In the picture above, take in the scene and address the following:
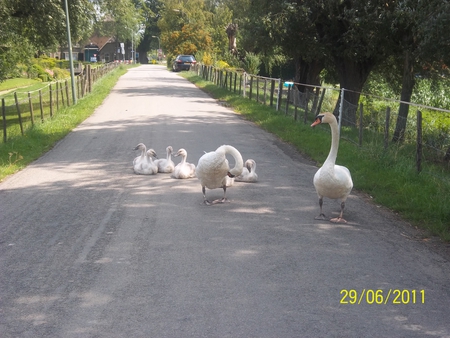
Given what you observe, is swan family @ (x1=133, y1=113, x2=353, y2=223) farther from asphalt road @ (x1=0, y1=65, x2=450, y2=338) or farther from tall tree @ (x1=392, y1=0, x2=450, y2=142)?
tall tree @ (x1=392, y1=0, x2=450, y2=142)

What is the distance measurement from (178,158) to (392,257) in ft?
22.6

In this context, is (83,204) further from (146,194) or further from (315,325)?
(315,325)

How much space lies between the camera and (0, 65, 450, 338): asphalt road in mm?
4531

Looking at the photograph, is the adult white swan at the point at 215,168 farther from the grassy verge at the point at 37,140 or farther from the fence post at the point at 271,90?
the fence post at the point at 271,90

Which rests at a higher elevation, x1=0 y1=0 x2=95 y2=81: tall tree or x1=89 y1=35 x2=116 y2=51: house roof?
x1=0 y1=0 x2=95 y2=81: tall tree

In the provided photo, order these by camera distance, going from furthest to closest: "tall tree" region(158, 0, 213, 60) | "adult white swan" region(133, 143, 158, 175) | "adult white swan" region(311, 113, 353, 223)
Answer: "tall tree" region(158, 0, 213, 60), "adult white swan" region(133, 143, 158, 175), "adult white swan" region(311, 113, 353, 223)

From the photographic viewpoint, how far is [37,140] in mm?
14289

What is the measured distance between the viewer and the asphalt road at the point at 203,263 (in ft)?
14.9

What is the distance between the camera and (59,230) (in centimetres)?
702

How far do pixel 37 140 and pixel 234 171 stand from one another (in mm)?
7938

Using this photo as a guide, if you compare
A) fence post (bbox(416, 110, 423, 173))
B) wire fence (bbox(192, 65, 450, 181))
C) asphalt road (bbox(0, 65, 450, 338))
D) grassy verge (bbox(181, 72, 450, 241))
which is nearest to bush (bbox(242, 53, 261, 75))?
wire fence (bbox(192, 65, 450, 181))

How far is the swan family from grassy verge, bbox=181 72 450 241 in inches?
45.8

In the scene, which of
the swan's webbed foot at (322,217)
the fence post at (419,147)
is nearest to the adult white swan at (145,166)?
the swan's webbed foot at (322,217)

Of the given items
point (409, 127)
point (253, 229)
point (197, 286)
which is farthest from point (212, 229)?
point (409, 127)
